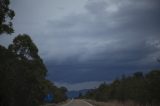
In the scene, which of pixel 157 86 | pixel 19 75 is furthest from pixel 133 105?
pixel 19 75

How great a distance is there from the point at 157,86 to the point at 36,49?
17.1 meters

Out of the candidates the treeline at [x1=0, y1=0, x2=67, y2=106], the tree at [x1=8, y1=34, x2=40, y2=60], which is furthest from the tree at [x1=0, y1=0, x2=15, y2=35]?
the tree at [x1=8, y1=34, x2=40, y2=60]

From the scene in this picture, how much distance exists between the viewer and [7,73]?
37750 mm

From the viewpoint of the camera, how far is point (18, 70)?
47.5m

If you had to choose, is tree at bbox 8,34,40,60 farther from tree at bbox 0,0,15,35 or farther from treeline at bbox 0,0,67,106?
tree at bbox 0,0,15,35

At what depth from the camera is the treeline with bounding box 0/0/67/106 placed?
33.0 m

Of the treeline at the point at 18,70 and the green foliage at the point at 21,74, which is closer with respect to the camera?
the treeline at the point at 18,70

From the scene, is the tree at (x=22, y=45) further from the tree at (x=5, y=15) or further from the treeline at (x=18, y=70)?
the tree at (x=5, y=15)

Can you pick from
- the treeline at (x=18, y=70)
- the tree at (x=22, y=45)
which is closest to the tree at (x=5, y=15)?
the treeline at (x=18, y=70)

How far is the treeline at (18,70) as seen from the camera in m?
33.0

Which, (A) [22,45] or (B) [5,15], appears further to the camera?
(A) [22,45]

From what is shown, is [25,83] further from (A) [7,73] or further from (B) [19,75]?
(A) [7,73]

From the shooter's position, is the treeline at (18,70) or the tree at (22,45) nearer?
the treeline at (18,70)

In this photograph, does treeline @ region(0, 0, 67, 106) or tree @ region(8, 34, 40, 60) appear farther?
tree @ region(8, 34, 40, 60)
